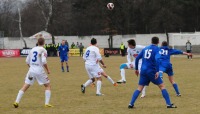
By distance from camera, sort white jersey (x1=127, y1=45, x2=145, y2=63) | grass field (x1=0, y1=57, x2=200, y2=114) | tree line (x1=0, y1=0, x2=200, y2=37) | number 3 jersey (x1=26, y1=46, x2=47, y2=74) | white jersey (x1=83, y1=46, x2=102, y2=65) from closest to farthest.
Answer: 1. grass field (x1=0, y1=57, x2=200, y2=114)
2. number 3 jersey (x1=26, y1=46, x2=47, y2=74)
3. white jersey (x1=83, y1=46, x2=102, y2=65)
4. white jersey (x1=127, y1=45, x2=145, y2=63)
5. tree line (x1=0, y1=0, x2=200, y2=37)

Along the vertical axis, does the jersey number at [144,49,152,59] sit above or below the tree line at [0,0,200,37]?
below

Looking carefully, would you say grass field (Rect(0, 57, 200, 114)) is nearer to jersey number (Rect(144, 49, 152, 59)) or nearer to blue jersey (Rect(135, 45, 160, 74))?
blue jersey (Rect(135, 45, 160, 74))

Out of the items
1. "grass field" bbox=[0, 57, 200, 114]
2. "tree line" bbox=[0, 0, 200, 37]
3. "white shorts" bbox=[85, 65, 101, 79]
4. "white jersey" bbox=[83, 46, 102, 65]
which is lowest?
"grass field" bbox=[0, 57, 200, 114]

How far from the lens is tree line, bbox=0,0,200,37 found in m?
72.3

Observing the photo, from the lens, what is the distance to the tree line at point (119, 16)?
72312 millimetres

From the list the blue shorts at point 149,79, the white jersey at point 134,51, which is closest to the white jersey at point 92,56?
the white jersey at point 134,51

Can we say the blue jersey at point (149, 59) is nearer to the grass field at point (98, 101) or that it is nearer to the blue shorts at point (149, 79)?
the blue shorts at point (149, 79)

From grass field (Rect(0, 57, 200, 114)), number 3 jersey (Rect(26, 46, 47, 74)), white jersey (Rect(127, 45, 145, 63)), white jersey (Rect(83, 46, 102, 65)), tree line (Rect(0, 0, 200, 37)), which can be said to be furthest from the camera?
tree line (Rect(0, 0, 200, 37))

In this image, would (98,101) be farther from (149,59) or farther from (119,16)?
(119,16)

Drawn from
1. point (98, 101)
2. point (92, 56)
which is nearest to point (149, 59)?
point (98, 101)

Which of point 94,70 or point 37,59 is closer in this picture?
point 37,59

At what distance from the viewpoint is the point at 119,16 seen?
78.0m

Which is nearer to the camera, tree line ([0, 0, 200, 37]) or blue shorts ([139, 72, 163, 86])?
blue shorts ([139, 72, 163, 86])

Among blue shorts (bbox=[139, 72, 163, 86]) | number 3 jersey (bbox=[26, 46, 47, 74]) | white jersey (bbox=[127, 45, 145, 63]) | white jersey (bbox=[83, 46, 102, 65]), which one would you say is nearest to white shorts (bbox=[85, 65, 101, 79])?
white jersey (bbox=[83, 46, 102, 65])
